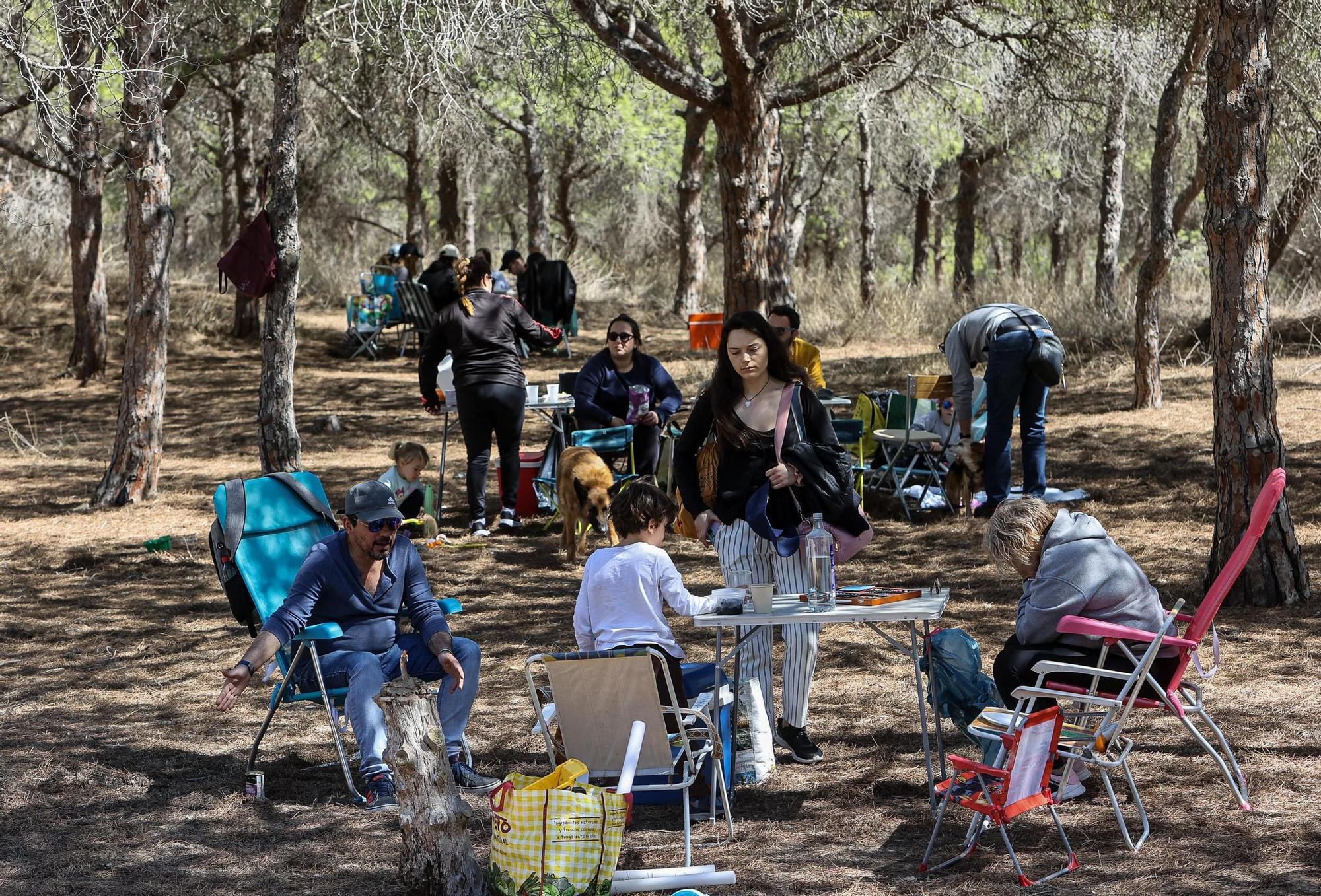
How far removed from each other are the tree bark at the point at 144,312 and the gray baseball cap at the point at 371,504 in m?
5.75

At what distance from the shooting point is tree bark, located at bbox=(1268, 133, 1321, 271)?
463 inches

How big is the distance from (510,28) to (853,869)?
7670 millimetres

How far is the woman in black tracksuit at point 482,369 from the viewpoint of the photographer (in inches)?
341

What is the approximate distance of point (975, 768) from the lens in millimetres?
3842

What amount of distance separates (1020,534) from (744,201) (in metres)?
6.32

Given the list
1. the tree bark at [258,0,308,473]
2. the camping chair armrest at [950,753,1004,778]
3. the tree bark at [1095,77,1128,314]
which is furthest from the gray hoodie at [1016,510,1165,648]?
the tree bark at [1095,77,1128,314]

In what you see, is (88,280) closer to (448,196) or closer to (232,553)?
(448,196)

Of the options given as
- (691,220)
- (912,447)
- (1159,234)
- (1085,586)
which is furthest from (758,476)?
(691,220)

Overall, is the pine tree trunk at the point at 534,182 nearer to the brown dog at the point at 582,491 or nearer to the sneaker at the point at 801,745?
the brown dog at the point at 582,491

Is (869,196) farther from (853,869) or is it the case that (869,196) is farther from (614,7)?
(853,869)

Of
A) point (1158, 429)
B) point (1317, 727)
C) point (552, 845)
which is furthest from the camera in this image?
point (1158, 429)

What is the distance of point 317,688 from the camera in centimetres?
477

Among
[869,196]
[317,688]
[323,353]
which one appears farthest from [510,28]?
[869,196]

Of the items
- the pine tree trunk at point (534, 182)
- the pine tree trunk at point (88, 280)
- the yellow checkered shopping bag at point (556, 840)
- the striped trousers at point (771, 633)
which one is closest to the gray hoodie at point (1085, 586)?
the striped trousers at point (771, 633)
